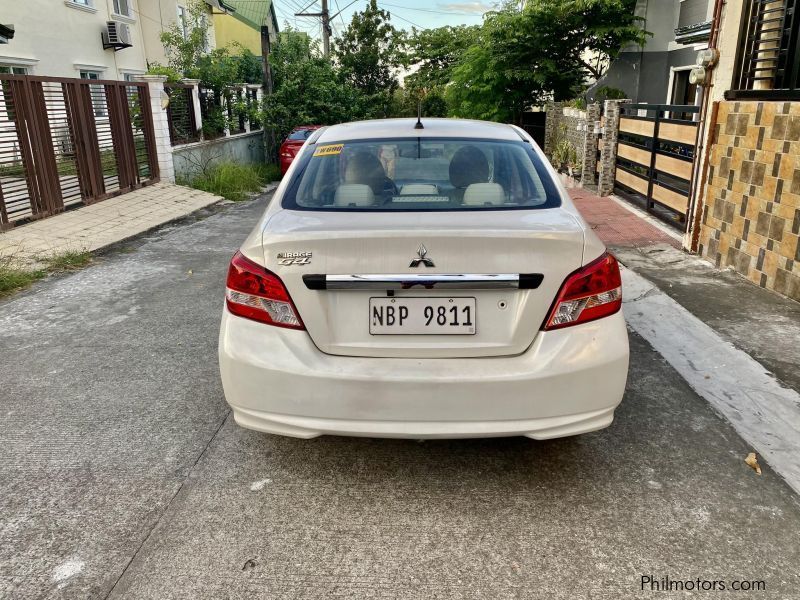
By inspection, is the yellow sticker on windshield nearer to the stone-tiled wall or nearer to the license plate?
the license plate

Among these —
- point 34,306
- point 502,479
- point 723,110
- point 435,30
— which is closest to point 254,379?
point 502,479

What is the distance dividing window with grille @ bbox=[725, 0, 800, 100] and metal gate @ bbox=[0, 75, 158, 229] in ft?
29.6

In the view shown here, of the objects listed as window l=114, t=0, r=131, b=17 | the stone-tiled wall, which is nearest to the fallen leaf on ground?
the stone-tiled wall

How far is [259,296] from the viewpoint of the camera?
2680mm

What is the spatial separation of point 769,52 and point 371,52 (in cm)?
3018

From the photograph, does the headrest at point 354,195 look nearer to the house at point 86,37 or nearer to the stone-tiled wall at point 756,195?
the stone-tiled wall at point 756,195

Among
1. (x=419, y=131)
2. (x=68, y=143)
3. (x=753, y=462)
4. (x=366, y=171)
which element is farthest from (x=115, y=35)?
(x=753, y=462)

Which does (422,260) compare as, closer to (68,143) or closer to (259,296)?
(259,296)

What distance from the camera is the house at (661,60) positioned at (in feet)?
50.0

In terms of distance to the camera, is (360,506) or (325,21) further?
(325,21)

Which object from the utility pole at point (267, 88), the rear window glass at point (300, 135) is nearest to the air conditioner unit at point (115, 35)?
the utility pole at point (267, 88)

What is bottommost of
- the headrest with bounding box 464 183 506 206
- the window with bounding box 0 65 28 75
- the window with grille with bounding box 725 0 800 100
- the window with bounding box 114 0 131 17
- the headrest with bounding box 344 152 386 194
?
the headrest with bounding box 464 183 506 206

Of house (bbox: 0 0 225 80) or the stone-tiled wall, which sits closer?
the stone-tiled wall

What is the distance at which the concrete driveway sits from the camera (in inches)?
92.6
